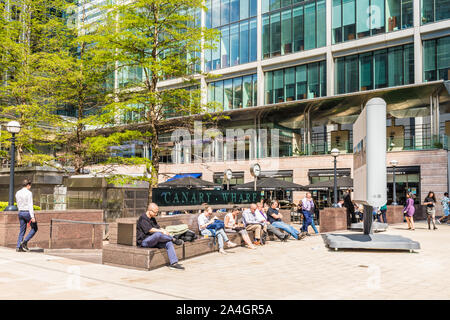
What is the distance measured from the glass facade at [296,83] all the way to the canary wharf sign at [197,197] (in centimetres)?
1824

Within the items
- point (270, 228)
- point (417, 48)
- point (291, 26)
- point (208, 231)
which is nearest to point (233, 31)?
point (291, 26)

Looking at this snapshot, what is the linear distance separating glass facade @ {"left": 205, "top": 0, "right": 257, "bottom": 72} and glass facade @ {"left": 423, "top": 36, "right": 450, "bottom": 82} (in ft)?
48.6

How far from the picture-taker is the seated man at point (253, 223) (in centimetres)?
1391

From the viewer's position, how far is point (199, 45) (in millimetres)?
17891

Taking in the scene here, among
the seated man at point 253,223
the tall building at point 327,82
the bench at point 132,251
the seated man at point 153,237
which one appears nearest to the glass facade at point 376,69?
the tall building at point 327,82

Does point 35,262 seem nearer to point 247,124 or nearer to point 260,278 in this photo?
point 260,278

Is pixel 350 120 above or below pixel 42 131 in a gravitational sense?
above

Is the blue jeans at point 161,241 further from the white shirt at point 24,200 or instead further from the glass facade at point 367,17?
the glass facade at point 367,17

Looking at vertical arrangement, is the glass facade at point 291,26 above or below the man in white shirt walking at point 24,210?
above

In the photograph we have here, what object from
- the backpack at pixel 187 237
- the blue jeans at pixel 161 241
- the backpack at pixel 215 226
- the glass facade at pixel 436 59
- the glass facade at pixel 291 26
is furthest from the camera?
the glass facade at pixel 291 26

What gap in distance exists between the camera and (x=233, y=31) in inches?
1647

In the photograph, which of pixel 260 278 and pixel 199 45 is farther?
pixel 199 45

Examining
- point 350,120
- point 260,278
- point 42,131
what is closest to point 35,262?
point 260,278
